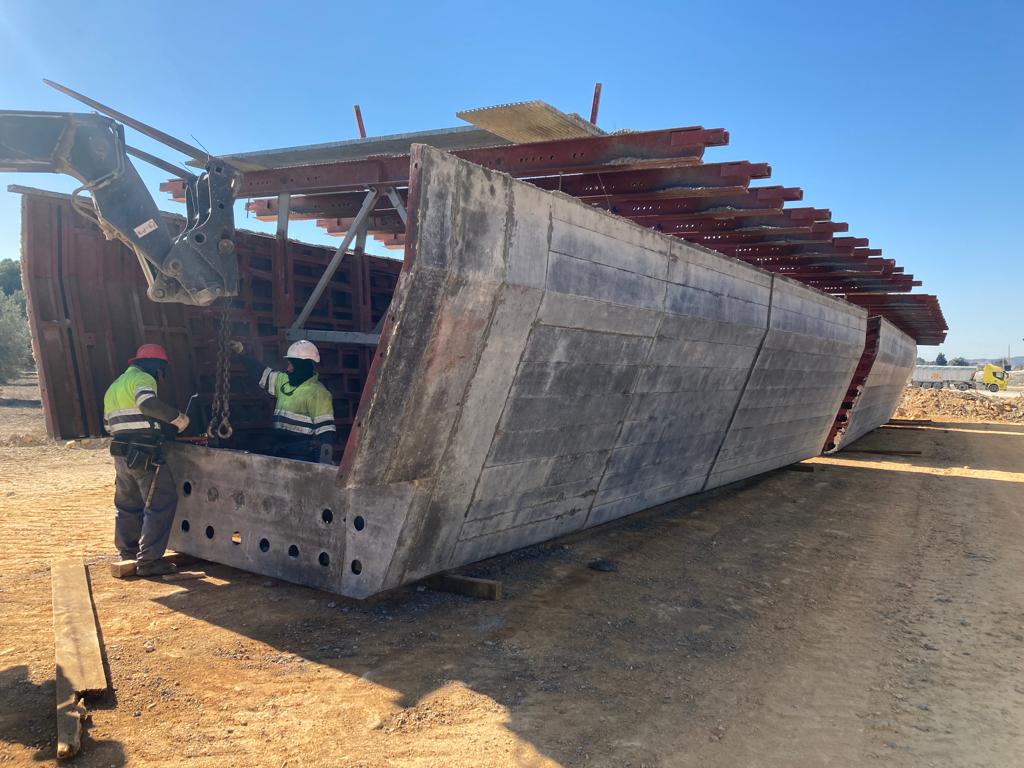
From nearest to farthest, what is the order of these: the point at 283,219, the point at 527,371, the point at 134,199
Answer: the point at 527,371
the point at 134,199
the point at 283,219

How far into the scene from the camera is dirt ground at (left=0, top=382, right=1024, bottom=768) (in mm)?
3504

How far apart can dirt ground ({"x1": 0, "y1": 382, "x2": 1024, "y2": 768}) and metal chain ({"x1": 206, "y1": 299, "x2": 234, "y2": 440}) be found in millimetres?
1420

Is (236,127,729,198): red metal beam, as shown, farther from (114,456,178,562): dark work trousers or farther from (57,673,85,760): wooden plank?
(57,673,85,760): wooden plank

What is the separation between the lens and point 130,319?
670cm

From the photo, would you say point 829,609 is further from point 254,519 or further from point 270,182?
point 270,182

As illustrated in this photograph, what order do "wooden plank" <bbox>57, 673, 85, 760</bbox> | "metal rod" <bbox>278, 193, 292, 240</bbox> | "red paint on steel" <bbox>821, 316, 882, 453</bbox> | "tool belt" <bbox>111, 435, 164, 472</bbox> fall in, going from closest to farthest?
"wooden plank" <bbox>57, 673, 85, 760</bbox>, "tool belt" <bbox>111, 435, 164, 472</bbox>, "metal rod" <bbox>278, 193, 292, 240</bbox>, "red paint on steel" <bbox>821, 316, 882, 453</bbox>

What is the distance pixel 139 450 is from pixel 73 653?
224 centimetres

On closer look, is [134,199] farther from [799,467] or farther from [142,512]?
[799,467]

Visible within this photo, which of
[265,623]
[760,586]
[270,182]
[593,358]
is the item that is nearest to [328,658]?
[265,623]

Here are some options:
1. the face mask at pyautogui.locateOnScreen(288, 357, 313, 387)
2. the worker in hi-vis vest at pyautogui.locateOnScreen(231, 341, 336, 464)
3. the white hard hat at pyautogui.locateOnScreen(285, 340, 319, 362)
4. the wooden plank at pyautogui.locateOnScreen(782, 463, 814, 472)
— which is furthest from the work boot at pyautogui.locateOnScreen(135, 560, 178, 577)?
the wooden plank at pyautogui.locateOnScreen(782, 463, 814, 472)

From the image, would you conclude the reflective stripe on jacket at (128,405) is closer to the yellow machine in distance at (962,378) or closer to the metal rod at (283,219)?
the metal rod at (283,219)

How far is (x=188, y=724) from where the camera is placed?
3.56 metres

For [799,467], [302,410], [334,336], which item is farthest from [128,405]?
[799,467]

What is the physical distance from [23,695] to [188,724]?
112 centimetres
